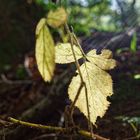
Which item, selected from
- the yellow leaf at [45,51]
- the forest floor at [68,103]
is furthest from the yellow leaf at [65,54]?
the forest floor at [68,103]

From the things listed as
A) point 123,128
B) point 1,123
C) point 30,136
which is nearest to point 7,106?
point 30,136

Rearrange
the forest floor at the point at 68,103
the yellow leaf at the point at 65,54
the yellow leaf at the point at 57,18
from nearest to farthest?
the yellow leaf at the point at 57,18 → the yellow leaf at the point at 65,54 → the forest floor at the point at 68,103

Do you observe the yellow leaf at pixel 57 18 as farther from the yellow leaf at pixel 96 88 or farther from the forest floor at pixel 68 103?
the forest floor at pixel 68 103

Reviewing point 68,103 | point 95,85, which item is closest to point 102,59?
point 95,85

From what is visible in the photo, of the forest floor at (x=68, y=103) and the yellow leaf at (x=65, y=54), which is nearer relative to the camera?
the yellow leaf at (x=65, y=54)

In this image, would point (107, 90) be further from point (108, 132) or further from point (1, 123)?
point (108, 132)

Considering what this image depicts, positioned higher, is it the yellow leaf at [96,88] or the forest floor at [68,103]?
the forest floor at [68,103]

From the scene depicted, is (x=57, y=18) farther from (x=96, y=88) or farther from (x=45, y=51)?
(x=96, y=88)
